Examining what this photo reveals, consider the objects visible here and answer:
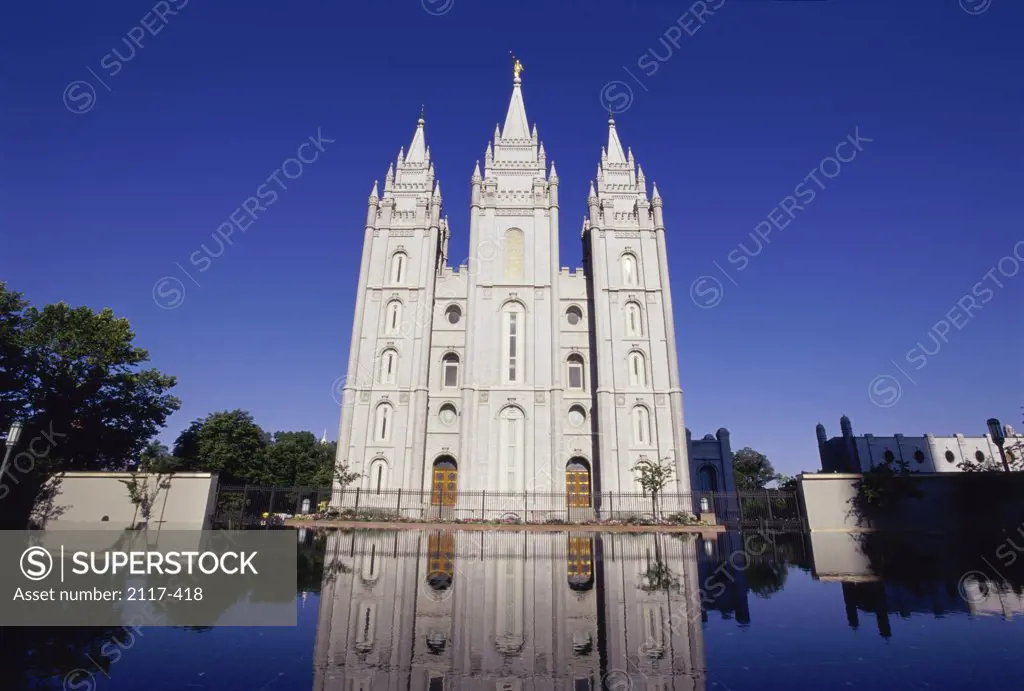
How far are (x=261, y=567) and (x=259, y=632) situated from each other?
5482mm

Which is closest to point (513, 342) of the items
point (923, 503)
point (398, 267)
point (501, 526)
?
point (398, 267)

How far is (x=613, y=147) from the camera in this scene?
4031 centimetres

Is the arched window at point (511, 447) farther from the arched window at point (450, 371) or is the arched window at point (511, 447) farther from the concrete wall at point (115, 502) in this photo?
the concrete wall at point (115, 502)

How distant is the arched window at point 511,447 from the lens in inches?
1160

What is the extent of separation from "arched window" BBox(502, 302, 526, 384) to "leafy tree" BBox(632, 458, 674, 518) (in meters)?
8.83

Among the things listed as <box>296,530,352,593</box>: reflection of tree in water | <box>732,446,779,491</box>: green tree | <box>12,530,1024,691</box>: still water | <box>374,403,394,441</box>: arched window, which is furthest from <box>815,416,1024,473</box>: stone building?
<box>296,530,352,593</box>: reflection of tree in water

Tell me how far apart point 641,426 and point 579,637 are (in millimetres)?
25477

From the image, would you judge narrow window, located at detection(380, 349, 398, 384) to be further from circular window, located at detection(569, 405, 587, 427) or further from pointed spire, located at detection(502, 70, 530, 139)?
pointed spire, located at detection(502, 70, 530, 139)

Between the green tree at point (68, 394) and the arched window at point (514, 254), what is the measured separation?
22.7m

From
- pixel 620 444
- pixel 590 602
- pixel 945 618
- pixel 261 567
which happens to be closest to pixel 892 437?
pixel 620 444

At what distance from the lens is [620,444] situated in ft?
97.7

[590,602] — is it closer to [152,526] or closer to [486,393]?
[152,526]

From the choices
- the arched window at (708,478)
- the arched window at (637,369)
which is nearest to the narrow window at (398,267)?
the arched window at (637,369)

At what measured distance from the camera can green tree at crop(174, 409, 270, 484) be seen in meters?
35.6
